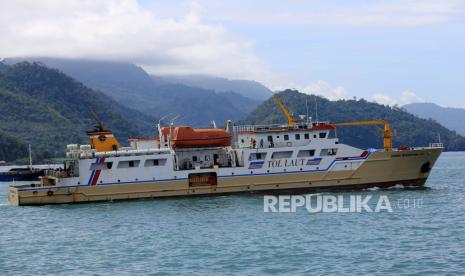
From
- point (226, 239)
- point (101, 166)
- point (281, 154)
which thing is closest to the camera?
point (226, 239)

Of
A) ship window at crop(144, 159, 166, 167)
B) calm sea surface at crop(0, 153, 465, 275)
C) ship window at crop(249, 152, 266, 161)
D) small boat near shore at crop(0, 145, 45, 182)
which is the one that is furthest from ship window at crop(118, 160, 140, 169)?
small boat near shore at crop(0, 145, 45, 182)

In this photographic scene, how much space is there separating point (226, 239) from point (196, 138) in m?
16.4

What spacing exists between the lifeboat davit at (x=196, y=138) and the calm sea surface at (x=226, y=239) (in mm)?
4722

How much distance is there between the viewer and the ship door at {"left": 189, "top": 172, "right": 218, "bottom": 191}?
144ft

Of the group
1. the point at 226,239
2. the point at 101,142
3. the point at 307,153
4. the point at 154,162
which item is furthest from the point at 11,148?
the point at 226,239

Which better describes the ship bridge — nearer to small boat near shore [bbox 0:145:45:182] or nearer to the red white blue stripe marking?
the red white blue stripe marking

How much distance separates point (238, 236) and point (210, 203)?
1118 cm

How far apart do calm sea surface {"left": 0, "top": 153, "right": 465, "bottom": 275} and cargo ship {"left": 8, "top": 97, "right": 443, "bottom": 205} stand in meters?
1.55

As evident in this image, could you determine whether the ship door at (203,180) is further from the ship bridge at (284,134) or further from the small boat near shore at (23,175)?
the small boat near shore at (23,175)

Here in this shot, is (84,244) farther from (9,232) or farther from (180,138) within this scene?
(180,138)

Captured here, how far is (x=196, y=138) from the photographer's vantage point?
45.2 m

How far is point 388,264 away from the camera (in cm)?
2402

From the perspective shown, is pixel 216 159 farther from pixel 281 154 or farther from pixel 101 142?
pixel 101 142

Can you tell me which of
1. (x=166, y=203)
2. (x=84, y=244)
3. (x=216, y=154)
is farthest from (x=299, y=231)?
(x=216, y=154)
